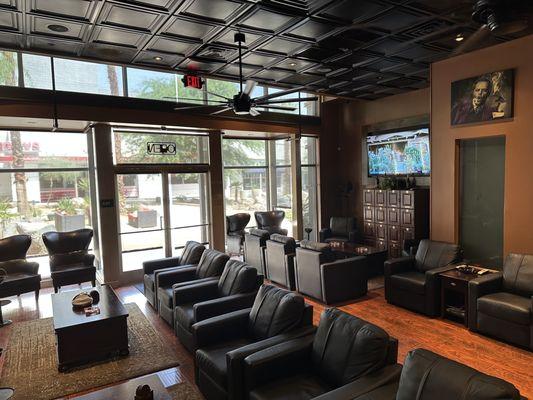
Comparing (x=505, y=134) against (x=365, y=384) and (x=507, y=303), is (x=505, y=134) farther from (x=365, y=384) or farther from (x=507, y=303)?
(x=365, y=384)

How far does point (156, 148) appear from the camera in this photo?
7516 millimetres

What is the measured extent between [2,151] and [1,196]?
2.73ft

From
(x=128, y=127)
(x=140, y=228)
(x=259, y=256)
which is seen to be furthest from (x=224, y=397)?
(x=128, y=127)

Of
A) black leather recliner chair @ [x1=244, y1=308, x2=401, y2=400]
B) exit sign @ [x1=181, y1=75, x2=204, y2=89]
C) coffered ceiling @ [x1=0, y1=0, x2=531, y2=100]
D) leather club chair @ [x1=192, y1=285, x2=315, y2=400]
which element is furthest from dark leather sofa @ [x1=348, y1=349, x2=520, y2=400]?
exit sign @ [x1=181, y1=75, x2=204, y2=89]

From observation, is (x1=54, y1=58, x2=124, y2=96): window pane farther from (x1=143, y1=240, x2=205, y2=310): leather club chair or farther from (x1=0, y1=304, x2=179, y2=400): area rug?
(x1=0, y1=304, x2=179, y2=400): area rug

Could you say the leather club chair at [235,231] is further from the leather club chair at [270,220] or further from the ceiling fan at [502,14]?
the ceiling fan at [502,14]

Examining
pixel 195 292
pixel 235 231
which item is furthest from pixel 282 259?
pixel 235 231

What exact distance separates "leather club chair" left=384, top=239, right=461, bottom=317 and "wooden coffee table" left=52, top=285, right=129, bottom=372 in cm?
376

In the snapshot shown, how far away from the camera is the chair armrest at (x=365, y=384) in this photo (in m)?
2.22

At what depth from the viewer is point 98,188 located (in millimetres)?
6867

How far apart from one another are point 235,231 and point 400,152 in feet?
14.0

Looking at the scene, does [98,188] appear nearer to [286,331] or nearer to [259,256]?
[259,256]

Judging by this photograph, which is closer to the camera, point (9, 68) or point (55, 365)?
point (55, 365)

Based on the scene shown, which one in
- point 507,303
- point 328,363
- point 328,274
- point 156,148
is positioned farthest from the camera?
point 156,148
